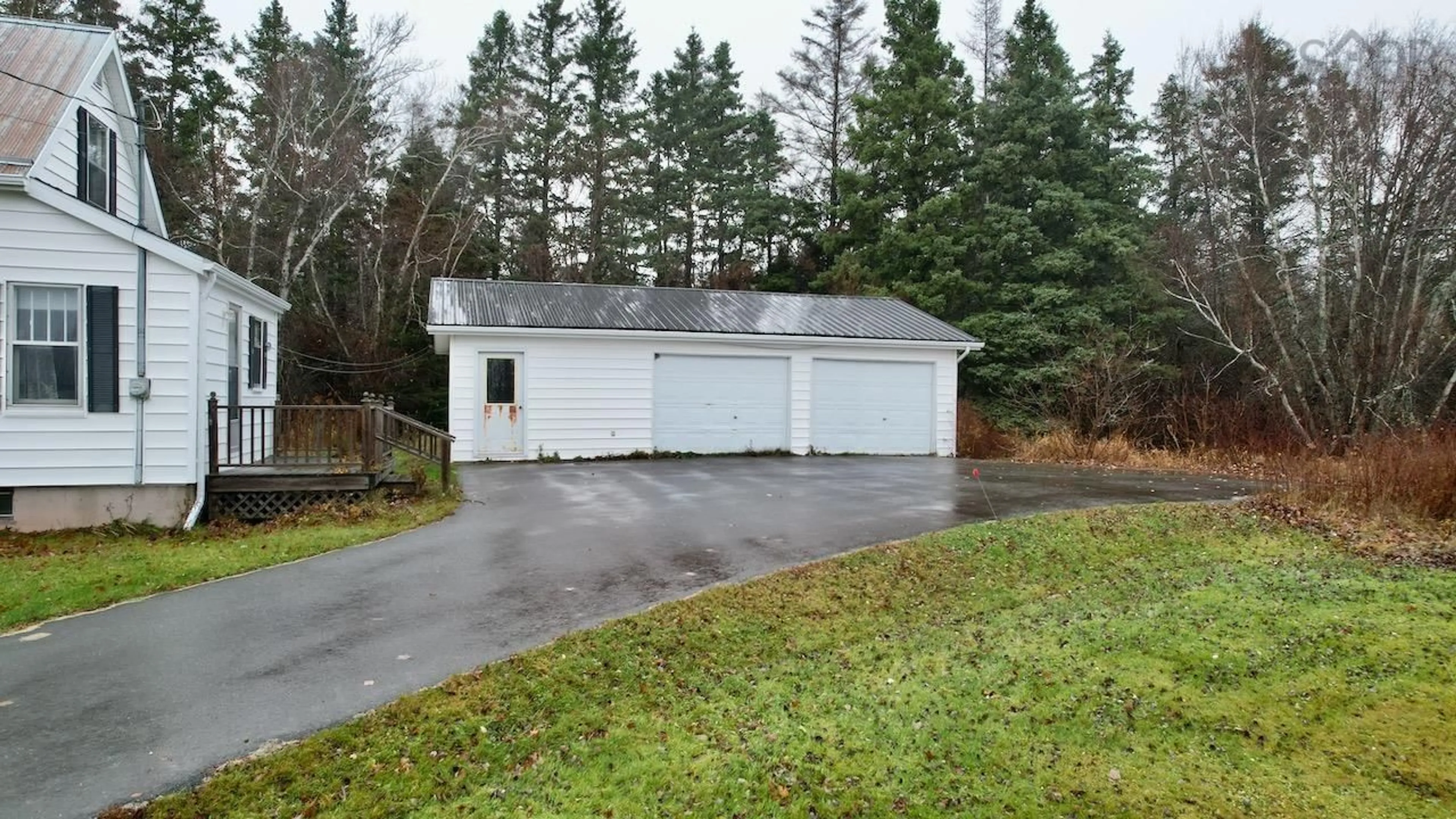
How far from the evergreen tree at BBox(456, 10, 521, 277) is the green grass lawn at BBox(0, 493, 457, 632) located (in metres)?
18.0

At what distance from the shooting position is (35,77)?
9664 millimetres

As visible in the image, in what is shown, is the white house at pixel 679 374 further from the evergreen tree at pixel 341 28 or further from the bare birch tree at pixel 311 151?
the evergreen tree at pixel 341 28

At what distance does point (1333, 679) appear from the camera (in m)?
4.16

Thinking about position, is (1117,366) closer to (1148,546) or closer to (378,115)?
(1148,546)

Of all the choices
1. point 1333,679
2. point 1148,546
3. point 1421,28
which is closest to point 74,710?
point 1333,679

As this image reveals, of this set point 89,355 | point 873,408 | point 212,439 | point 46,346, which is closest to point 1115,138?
point 873,408

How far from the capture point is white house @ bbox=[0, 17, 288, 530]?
26.1 feet

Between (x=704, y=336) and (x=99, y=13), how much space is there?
845 inches

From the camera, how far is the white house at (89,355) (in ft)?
26.1

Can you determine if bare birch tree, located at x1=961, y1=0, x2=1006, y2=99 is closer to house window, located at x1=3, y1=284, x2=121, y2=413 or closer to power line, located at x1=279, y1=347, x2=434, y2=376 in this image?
power line, located at x1=279, y1=347, x2=434, y2=376

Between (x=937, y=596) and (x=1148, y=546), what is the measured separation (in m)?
3.06

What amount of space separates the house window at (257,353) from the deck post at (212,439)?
2416 mm

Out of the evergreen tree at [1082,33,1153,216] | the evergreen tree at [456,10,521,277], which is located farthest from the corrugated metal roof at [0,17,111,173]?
the evergreen tree at [1082,33,1153,216]

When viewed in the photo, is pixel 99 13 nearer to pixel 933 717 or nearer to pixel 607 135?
pixel 607 135
